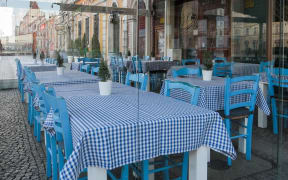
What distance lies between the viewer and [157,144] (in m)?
1.73

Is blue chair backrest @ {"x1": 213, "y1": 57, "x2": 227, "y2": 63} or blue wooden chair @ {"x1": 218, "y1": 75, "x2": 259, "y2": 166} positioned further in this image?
blue chair backrest @ {"x1": 213, "y1": 57, "x2": 227, "y2": 63}

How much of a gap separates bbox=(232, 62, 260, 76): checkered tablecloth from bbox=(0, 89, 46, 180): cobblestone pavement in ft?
11.4

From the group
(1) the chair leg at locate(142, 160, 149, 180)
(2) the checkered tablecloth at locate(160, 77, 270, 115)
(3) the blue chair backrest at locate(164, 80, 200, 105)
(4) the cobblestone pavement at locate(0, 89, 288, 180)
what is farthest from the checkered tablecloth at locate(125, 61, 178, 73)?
(1) the chair leg at locate(142, 160, 149, 180)

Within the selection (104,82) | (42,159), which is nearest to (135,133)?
(104,82)

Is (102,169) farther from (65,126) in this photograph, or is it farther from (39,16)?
(39,16)

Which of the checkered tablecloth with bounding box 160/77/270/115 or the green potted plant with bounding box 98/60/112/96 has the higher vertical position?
the green potted plant with bounding box 98/60/112/96

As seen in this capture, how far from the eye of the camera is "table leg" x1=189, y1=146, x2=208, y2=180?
6.24ft

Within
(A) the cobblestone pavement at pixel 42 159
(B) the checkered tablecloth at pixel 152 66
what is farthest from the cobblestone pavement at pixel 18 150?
(B) the checkered tablecloth at pixel 152 66

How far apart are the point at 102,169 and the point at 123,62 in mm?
5291

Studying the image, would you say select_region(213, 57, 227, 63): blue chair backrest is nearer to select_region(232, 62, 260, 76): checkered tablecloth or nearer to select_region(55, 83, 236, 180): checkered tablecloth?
select_region(232, 62, 260, 76): checkered tablecloth

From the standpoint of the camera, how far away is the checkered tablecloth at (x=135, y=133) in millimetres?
1545

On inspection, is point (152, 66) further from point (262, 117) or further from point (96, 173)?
point (96, 173)

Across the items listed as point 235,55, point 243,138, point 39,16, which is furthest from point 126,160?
point 39,16

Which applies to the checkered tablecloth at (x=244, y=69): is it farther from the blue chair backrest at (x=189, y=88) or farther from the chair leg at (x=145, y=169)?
the chair leg at (x=145, y=169)
